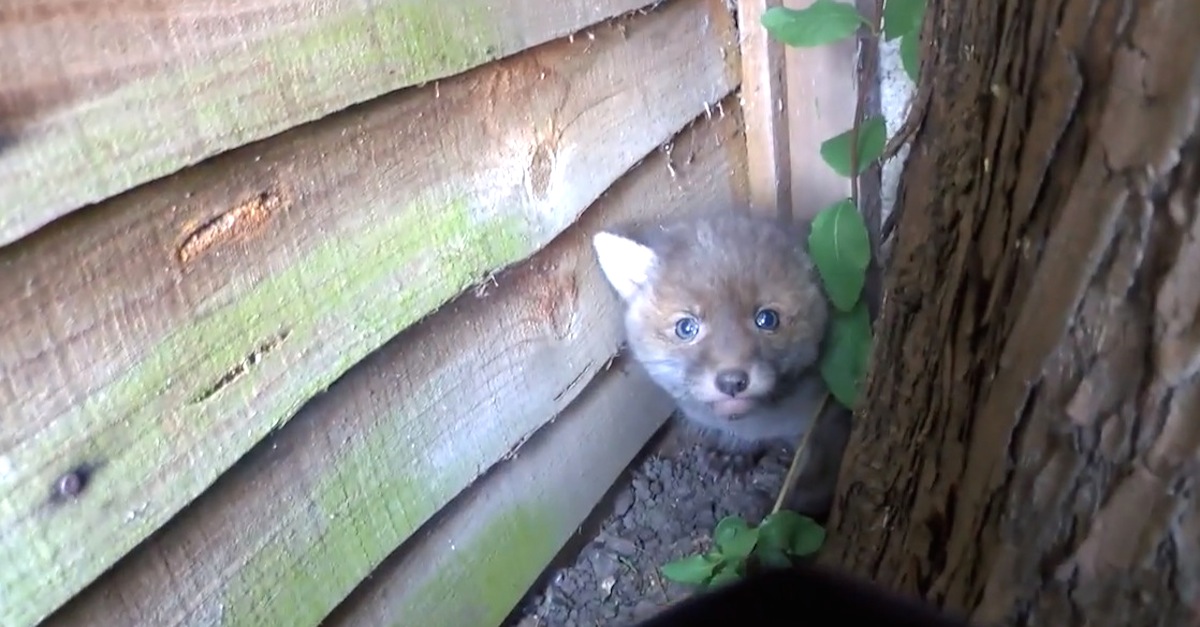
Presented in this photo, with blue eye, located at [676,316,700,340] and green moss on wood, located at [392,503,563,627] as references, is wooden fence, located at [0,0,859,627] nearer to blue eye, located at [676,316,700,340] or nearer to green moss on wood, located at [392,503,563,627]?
green moss on wood, located at [392,503,563,627]

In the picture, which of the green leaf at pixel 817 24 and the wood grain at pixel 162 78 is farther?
the green leaf at pixel 817 24

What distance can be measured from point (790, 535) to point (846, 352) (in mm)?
354

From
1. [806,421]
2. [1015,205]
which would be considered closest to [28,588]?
[1015,205]

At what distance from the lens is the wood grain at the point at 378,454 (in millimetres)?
862

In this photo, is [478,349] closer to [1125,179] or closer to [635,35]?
[635,35]

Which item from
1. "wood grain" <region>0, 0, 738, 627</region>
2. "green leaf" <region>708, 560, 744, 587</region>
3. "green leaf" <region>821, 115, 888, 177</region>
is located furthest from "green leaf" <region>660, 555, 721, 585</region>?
"green leaf" <region>821, 115, 888, 177</region>

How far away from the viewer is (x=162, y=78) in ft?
2.43

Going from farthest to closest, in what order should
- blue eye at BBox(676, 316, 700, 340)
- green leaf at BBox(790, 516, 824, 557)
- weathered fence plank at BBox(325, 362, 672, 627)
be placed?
blue eye at BBox(676, 316, 700, 340), green leaf at BBox(790, 516, 824, 557), weathered fence plank at BBox(325, 362, 672, 627)

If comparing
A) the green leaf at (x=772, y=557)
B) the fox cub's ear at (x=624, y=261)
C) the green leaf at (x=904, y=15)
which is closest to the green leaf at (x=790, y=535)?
the green leaf at (x=772, y=557)

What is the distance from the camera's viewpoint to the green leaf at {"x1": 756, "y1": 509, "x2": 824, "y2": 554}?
1.27 m

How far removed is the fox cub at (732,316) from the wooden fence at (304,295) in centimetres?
12

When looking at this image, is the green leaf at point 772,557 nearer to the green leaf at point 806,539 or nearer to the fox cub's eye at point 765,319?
the green leaf at point 806,539

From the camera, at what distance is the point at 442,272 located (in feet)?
3.59

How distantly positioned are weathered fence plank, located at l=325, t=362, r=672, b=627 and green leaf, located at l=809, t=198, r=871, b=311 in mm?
383
